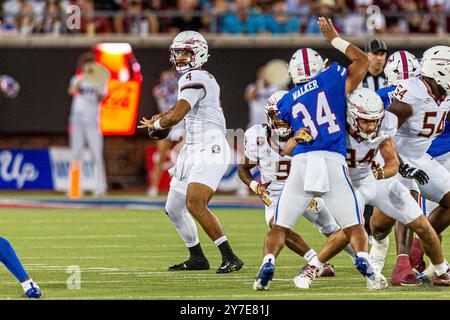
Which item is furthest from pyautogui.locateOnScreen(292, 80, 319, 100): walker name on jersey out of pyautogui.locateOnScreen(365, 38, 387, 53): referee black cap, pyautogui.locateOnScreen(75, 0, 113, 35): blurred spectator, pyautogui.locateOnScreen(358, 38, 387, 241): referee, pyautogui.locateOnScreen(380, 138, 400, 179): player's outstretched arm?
pyautogui.locateOnScreen(75, 0, 113, 35): blurred spectator

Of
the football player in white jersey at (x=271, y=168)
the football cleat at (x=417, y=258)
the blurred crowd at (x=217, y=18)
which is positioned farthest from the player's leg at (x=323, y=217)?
the blurred crowd at (x=217, y=18)

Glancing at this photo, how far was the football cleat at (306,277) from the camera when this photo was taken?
26.5 ft

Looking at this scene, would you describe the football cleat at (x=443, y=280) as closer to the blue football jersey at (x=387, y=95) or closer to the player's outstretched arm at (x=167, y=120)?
the blue football jersey at (x=387, y=95)

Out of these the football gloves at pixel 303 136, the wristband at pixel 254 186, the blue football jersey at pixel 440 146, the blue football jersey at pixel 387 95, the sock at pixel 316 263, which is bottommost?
the sock at pixel 316 263

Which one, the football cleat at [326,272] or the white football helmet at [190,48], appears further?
the white football helmet at [190,48]

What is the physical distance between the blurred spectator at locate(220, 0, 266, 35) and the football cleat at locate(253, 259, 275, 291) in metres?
12.1

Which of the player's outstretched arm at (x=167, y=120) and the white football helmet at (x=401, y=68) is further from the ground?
the white football helmet at (x=401, y=68)

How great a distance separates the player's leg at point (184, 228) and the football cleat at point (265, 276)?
1.75m

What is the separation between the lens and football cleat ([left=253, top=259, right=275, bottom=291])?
25.4 feet

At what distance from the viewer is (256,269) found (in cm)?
948

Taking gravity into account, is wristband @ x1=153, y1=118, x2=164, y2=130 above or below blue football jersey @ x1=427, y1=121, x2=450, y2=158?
above

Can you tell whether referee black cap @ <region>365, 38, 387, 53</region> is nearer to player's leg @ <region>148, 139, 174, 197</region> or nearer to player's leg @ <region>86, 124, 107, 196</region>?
player's leg @ <region>148, 139, 174, 197</region>

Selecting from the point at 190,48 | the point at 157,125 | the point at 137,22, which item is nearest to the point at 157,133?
the point at 157,125

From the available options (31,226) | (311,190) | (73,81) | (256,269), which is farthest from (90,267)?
(73,81)
